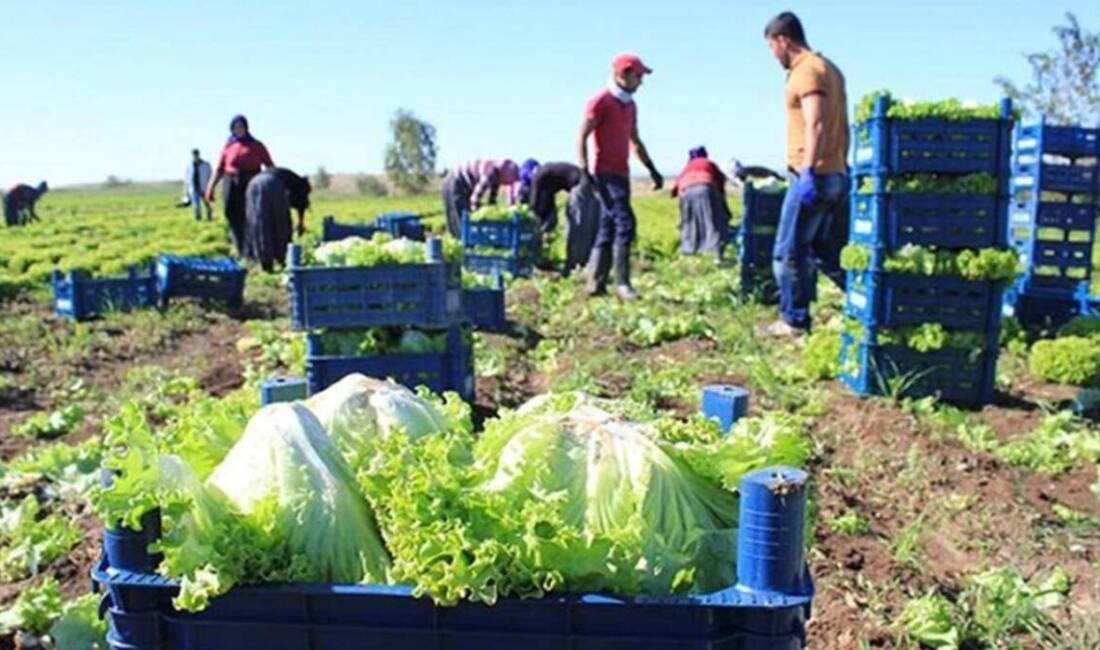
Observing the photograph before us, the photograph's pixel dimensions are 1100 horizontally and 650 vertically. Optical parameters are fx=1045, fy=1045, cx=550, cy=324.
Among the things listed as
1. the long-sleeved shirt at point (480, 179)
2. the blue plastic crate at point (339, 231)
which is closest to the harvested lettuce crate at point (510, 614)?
the blue plastic crate at point (339, 231)

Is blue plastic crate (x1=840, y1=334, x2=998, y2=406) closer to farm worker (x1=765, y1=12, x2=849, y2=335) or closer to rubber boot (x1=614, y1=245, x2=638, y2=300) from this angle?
farm worker (x1=765, y1=12, x2=849, y2=335)

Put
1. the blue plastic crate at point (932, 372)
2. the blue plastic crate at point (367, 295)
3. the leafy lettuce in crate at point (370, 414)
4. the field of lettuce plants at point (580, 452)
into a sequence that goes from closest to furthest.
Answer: the field of lettuce plants at point (580, 452)
the leafy lettuce in crate at point (370, 414)
the blue plastic crate at point (367, 295)
the blue plastic crate at point (932, 372)

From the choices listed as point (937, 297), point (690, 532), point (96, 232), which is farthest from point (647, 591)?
point (96, 232)

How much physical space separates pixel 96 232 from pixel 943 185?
26.4 meters

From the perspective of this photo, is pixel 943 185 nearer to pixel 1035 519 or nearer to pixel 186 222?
pixel 1035 519

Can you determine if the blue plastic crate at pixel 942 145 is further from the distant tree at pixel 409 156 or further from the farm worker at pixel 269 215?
the distant tree at pixel 409 156

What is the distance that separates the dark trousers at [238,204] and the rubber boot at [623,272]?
230 inches

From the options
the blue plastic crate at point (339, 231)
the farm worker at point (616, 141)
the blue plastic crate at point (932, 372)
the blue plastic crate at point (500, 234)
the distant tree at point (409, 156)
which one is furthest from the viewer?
the distant tree at point (409, 156)

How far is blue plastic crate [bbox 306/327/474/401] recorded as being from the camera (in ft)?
19.8

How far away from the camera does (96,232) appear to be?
28.2 m

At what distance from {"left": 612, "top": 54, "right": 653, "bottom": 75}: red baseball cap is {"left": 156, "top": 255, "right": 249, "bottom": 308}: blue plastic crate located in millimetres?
4705

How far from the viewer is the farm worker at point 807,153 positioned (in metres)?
7.48

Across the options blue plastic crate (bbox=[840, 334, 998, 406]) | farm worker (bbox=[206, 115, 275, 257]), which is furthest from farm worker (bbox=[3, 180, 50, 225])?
blue plastic crate (bbox=[840, 334, 998, 406])

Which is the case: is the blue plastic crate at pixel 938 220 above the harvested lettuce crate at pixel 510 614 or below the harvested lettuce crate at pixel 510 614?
above
